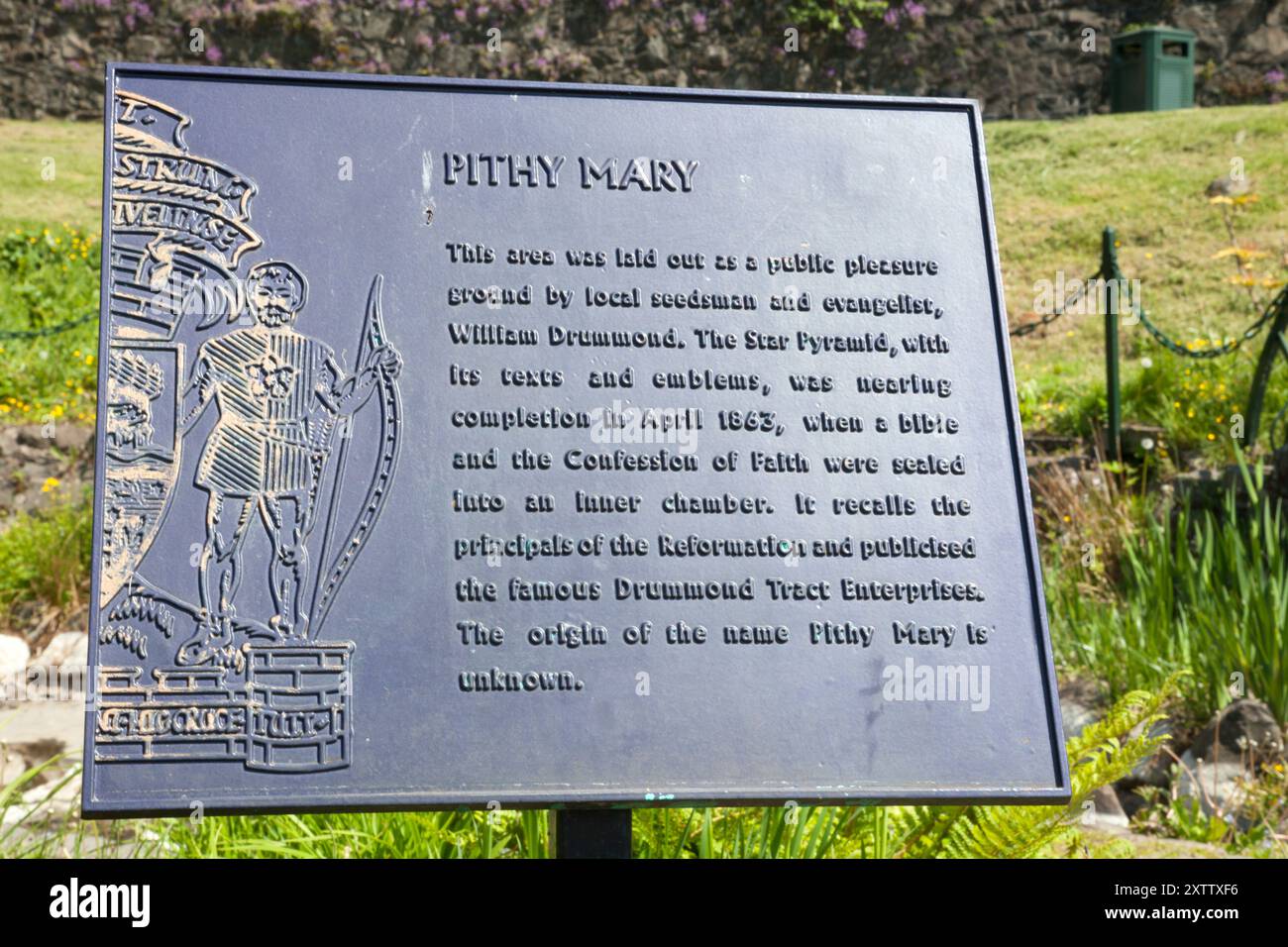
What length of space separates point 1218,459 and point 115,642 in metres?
5.74

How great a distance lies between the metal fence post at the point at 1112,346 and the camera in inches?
262

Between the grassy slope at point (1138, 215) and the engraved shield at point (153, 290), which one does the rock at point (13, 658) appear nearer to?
the engraved shield at point (153, 290)

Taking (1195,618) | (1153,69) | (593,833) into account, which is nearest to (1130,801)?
(1195,618)

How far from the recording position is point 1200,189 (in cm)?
1032

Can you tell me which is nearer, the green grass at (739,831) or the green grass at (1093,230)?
the green grass at (739,831)

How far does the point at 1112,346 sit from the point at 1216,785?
3.35m

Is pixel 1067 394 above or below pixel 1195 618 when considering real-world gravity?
above

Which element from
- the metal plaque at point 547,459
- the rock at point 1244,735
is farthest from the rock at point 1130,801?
the metal plaque at point 547,459

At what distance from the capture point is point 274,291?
8.59ft

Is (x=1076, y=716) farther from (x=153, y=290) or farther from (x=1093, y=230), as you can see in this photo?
(x=1093, y=230)

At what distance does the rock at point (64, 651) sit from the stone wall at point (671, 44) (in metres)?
7.85

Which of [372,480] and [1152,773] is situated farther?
[1152,773]

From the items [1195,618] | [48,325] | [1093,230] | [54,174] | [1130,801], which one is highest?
[54,174]

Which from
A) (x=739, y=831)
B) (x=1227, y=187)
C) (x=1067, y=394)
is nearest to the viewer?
(x=739, y=831)
